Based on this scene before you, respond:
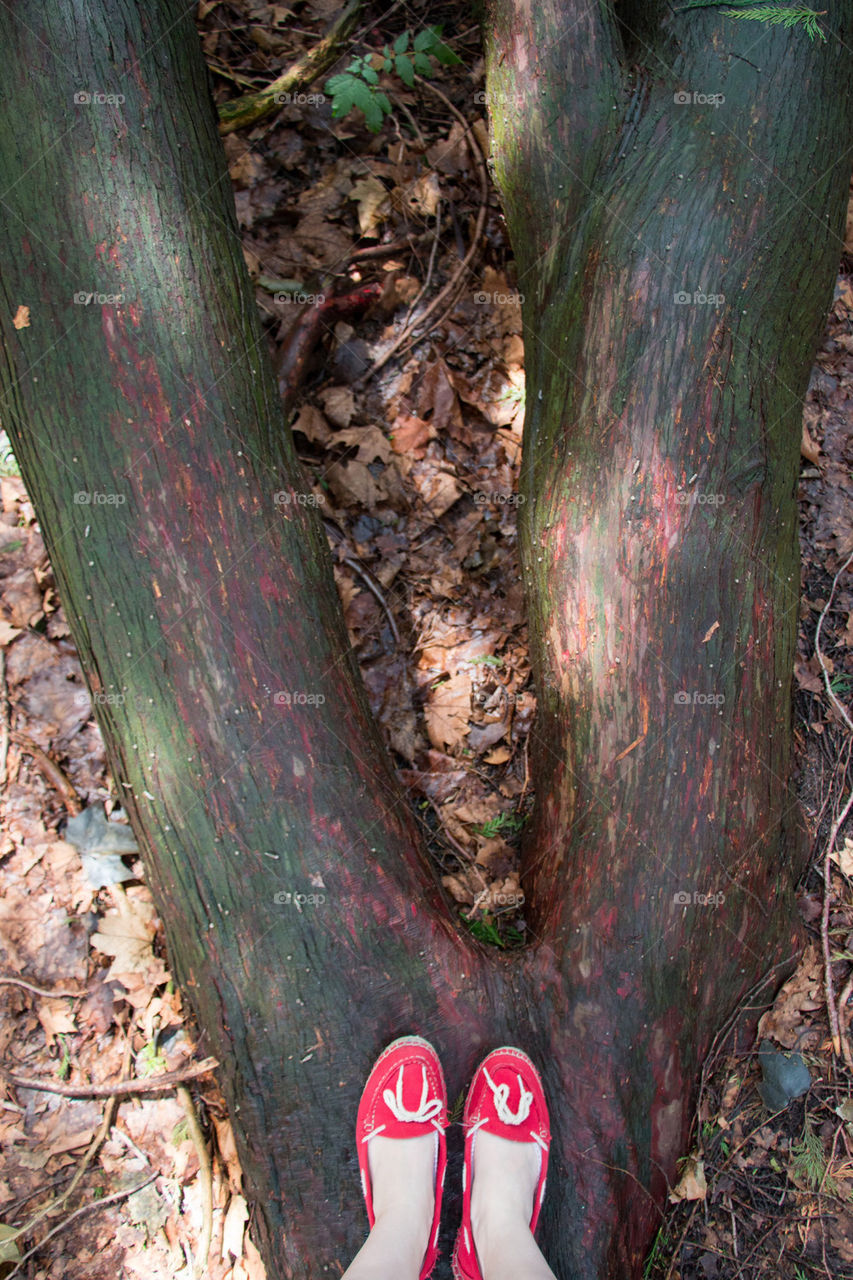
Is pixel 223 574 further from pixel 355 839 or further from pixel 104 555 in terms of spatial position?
pixel 355 839

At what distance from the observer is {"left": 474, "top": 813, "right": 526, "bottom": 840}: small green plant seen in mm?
2570

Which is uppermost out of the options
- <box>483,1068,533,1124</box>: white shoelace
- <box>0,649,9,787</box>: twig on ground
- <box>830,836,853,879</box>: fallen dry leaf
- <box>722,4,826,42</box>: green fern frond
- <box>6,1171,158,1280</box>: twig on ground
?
<box>722,4,826,42</box>: green fern frond

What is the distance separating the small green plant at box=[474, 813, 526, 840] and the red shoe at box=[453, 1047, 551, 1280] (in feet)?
2.52

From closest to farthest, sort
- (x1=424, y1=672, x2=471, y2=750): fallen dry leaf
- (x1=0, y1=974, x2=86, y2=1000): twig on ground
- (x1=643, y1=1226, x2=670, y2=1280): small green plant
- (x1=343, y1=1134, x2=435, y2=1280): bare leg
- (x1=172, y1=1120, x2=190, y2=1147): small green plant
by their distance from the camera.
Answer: (x1=343, y1=1134, x2=435, y2=1280): bare leg → (x1=643, y1=1226, x2=670, y2=1280): small green plant → (x1=172, y1=1120, x2=190, y2=1147): small green plant → (x1=0, y1=974, x2=86, y2=1000): twig on ground → (x1=424, y1=672, x2=471, y2=750): fallen dry leaf

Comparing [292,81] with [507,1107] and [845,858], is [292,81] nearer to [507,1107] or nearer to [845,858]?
[845,858]

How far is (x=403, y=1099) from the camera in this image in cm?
181

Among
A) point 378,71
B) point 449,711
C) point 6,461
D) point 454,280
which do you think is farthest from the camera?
point 378,71

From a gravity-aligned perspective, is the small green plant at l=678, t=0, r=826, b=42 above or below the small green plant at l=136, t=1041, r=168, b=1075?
above

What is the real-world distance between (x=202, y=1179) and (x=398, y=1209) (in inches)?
28.3

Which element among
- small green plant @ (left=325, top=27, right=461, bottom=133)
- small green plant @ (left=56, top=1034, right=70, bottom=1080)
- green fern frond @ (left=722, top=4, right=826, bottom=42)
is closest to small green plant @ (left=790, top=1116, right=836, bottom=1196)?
small green plant @ (left=56, top=1034, right=70, bottom=1080)

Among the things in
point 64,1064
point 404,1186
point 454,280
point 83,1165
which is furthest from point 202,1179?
point 454,280

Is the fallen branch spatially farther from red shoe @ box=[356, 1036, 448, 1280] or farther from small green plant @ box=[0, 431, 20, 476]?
red shoe @ box=[356, 1036, 448, 1280]

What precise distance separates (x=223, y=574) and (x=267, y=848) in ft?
2.21

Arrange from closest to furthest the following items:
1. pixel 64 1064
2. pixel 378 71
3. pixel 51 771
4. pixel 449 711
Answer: pixel 64 1064
pixel 51 771
pixel 449 711
pixel 378 71
